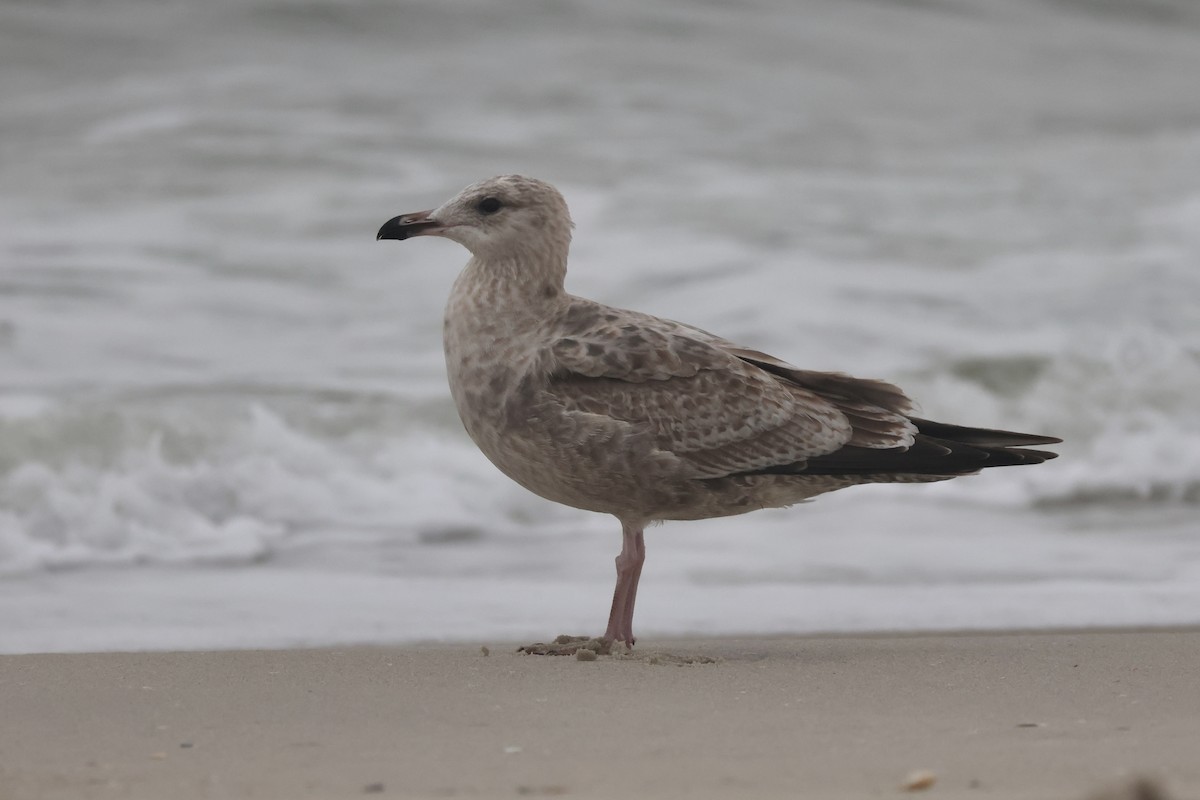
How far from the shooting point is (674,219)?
13.9 meters

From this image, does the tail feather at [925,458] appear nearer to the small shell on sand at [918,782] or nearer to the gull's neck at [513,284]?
the gull's neck at [513,284]

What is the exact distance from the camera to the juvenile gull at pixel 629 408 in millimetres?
4938

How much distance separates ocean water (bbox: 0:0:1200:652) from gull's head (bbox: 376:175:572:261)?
149 centimetres

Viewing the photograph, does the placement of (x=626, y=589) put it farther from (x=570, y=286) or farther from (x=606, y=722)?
(x=570, y=286)

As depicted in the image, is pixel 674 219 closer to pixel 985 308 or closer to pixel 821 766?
pixel 985 308

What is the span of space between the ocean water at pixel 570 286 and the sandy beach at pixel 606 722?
1.10m

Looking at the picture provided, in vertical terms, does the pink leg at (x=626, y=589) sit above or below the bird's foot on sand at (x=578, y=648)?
above

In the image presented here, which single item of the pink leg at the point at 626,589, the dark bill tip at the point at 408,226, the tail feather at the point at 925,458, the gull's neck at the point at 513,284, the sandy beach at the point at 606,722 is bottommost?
the sandy beach at the point at 606,722

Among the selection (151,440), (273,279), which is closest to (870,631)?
(151,440)

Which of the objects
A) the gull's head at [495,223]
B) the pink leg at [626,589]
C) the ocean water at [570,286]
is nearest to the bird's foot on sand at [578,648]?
the pink leg at [626,589]

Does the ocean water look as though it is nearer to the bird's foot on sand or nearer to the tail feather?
the bird's foot on sand

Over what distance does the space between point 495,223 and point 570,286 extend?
23.7 ft

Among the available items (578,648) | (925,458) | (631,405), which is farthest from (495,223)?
(925,458)

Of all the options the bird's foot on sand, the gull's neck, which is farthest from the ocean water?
the gull's neck
